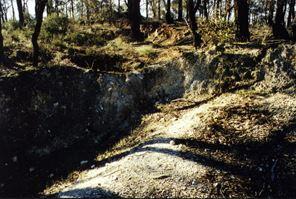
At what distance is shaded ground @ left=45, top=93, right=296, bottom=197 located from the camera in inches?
286

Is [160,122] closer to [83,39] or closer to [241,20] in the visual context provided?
[241,20]

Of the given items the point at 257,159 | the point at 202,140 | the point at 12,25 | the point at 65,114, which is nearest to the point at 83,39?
the point at 12,25

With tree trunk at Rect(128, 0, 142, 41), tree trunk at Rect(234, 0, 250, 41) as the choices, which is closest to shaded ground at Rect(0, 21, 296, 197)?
tree trunk at Rect(234, 0, 250, 41)

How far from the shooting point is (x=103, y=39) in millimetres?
19000

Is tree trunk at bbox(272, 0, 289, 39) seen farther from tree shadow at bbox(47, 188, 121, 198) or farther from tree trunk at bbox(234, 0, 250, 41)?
tree shadow at bbox(47, 188, 121, 198)

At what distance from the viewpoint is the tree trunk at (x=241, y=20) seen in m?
12.4

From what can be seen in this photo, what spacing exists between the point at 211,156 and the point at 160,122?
2.60m

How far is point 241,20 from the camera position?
12.5m

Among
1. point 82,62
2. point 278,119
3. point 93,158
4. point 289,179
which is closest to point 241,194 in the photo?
point 289,179

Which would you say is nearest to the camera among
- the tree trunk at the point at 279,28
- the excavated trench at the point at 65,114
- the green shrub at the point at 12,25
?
the excavated trench at the point at 65,114

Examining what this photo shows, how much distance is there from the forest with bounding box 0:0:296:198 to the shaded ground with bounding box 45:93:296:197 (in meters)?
0.02

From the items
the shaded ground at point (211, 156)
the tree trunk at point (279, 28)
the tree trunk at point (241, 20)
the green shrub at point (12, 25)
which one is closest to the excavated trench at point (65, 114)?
the shaded ground at point (211, 156)

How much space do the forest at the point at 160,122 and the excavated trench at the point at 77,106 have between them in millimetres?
29

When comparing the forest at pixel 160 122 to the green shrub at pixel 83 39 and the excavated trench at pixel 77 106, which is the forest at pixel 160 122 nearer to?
the excavated trench at pixel 77 106
